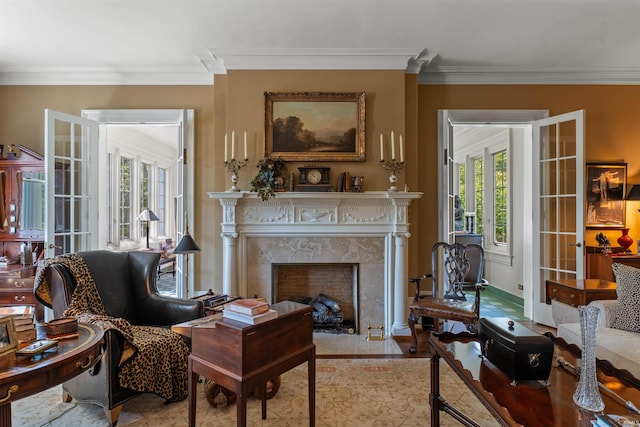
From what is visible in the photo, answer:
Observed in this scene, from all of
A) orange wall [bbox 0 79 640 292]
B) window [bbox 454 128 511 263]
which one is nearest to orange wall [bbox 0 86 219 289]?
orange wall [bbox 0 79 640 292]

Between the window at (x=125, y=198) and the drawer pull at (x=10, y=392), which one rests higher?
the window at (x=125, y=198)

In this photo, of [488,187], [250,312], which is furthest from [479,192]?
[250,312]

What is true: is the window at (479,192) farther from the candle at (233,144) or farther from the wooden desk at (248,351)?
the wooden desk at (248,351)

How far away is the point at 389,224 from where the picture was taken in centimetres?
368

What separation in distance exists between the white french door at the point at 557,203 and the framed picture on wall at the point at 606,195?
41 centimetres

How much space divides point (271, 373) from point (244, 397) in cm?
18

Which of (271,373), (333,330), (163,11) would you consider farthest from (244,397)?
(163,11)

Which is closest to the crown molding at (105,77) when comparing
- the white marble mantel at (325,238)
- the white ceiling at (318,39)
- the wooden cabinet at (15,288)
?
the white ceiling at (318,39)

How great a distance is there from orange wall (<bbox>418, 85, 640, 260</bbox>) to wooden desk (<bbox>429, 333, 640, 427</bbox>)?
298 cm

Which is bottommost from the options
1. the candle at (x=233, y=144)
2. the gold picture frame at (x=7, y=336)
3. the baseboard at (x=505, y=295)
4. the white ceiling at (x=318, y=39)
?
the baseboard at (x=505, y=295)

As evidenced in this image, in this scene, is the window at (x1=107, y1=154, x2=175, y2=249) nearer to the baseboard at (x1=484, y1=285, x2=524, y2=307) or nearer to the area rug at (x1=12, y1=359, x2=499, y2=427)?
the area rug at (x1=12, y1=359, x2=499, y2=427)

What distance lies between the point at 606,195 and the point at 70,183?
6.23 meters

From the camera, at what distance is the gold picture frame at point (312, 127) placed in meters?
3.74

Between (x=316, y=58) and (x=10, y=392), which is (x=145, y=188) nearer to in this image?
(x=316, y=58)
